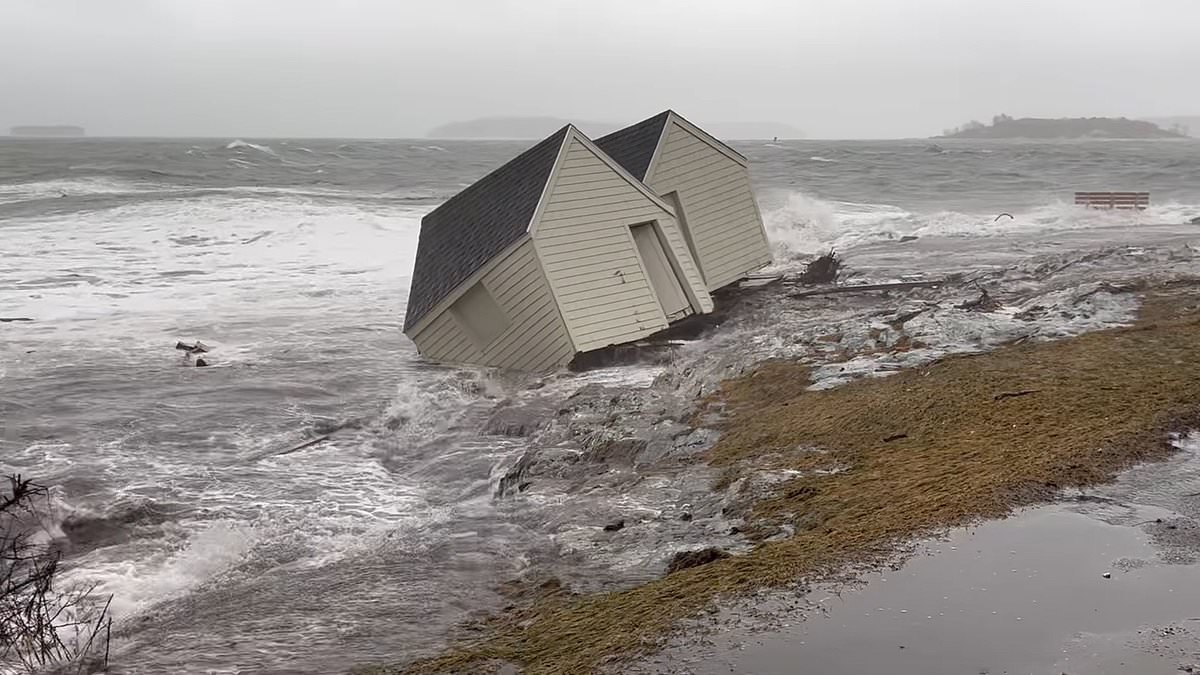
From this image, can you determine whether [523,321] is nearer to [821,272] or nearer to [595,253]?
[595,253]

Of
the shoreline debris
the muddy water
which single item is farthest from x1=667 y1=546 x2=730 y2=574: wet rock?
the shoreline debris

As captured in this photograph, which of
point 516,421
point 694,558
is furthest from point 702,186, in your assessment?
point 694,558

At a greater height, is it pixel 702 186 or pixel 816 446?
pixel 702 186

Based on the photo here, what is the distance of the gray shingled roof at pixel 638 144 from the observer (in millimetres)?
21219

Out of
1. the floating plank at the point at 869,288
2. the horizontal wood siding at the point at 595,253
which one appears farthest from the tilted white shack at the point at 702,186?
the horizontal wood siding at the point at 595,253

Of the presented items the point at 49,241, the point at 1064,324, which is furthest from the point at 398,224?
the point at 1064,324

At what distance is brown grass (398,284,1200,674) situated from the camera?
21.7ft

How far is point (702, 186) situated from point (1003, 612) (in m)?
17.4

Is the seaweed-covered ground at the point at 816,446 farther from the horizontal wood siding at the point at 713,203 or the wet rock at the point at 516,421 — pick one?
the horizontal wood siding at the point at 713,203

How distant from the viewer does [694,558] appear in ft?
25.0

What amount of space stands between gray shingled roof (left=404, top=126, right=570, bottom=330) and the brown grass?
5646mm

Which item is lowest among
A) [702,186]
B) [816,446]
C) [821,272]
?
[816,446]

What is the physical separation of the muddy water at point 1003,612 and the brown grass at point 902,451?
35 cm

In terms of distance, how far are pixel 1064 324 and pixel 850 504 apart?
7253mm
